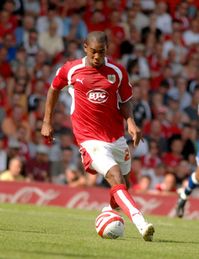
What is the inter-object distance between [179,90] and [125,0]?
2988 millimetres

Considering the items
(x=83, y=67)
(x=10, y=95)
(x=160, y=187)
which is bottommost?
(x=160, y=187)

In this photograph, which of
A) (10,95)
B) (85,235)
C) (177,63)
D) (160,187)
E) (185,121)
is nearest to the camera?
(85,235)

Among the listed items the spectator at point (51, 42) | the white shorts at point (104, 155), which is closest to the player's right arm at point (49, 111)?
the white shorts at point (104, 155)

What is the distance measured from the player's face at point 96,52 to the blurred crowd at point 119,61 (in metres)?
8.16

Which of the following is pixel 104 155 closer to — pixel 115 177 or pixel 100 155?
pixel 100 155

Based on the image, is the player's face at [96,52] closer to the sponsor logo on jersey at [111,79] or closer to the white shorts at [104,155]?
the sponsor logo on jersey at [111,79]

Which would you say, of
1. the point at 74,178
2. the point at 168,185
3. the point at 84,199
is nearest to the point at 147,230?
the point at 84,199

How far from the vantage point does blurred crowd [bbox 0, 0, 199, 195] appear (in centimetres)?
1972

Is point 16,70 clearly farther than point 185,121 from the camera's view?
No

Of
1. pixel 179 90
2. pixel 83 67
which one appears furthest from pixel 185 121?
pixel 83 67

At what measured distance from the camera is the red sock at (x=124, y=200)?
382 inches

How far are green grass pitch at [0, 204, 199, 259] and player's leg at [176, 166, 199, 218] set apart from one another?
2295mm

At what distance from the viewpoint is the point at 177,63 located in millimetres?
24609

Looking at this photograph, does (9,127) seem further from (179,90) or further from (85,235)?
(85,235)
